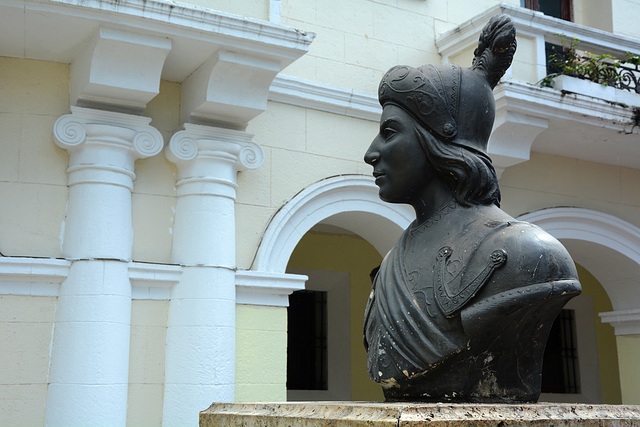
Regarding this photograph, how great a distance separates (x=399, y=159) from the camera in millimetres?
2859

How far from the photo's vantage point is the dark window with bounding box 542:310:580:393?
10.6m

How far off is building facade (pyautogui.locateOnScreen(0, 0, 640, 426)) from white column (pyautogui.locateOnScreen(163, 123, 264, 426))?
0.04 feet

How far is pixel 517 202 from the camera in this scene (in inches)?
310

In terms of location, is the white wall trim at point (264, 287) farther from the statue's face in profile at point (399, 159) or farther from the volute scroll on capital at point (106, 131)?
the statue's face in profile at point (399, 159)

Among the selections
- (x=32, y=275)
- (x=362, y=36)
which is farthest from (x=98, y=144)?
(x=362, y=36)

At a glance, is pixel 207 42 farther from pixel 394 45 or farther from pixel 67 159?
pixel 394 45

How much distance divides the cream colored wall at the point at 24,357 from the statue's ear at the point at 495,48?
379 centimetres

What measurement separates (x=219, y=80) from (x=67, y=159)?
1.23m

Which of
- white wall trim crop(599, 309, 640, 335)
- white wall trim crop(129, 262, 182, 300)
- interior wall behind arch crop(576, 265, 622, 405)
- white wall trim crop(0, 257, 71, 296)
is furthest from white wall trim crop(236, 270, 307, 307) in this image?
interior wall behind arch crop(576, 265, 622, 405)

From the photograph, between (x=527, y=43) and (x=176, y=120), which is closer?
(x=176, y=120)

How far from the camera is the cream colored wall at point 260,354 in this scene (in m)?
6.18

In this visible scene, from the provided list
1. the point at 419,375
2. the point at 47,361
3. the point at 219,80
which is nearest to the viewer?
the point at 419,375

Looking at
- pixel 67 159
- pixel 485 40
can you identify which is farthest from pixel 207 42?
pixel 485 40

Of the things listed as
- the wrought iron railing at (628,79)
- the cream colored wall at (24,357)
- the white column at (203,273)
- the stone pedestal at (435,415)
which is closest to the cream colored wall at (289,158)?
the white column at (203,273)
